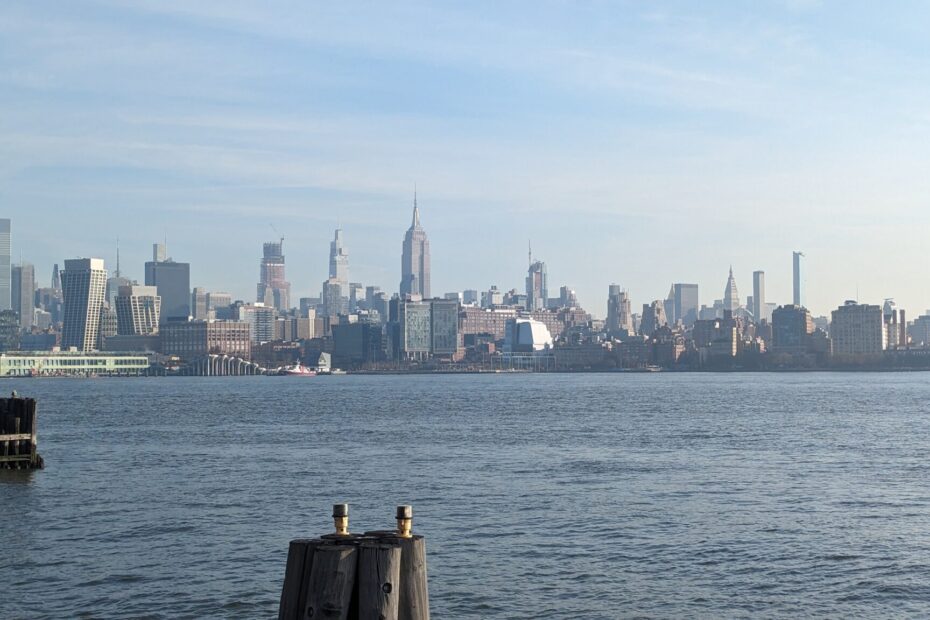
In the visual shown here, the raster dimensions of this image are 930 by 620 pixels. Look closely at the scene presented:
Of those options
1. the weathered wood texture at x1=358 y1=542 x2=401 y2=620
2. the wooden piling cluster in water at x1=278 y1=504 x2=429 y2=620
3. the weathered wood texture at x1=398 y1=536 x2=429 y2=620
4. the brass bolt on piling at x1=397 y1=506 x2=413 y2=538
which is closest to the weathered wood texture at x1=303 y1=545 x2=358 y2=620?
the wooden piling cluster in water at x1=278 y1=504 x2=429 y2=620

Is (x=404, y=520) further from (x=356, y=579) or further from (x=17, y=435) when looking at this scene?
(x=17, y=435)

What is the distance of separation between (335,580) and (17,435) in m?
46.1

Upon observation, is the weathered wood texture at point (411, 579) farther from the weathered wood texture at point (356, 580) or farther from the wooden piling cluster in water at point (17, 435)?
the wooden piling cluster in water at point (17, 435)

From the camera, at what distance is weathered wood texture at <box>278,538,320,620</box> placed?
42.1 ft

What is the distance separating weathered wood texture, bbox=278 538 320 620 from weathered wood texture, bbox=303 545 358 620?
179 millimetres

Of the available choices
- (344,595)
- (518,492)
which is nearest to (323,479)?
(518,492)

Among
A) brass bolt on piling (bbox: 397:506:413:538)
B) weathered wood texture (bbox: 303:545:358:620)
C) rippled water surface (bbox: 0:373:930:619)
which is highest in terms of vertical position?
brass bolt on piling (bbox: 397:506:413:538)

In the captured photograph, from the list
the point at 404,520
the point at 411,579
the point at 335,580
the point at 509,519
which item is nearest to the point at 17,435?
the point at 509,519

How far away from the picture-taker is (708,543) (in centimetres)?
3388

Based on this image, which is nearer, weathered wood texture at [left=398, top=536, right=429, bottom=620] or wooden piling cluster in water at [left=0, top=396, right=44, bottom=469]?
weathered wood texture at [left=398, top=536, right=429, bottom=620]

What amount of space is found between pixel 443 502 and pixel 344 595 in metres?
30.0

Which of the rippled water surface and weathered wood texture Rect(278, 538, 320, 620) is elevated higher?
weathered wood texture Rect(278, 538, 320, 620)

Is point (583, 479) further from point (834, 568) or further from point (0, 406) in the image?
point (0, 406)

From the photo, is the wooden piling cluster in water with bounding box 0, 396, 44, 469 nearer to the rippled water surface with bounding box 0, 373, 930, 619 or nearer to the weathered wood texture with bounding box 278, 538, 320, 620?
the rippled water surface with bounding box 0, 373, 930, 619
